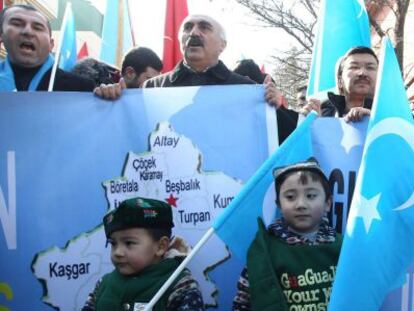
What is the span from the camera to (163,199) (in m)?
2.72

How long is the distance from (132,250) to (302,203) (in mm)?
717

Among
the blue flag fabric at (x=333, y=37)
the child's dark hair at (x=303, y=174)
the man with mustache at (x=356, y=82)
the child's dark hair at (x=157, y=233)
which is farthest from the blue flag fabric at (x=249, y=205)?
the blue flag fabric at (x=333, y=37)

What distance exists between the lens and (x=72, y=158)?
8.93ft

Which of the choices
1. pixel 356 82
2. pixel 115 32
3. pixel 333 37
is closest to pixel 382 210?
pixel 356 82

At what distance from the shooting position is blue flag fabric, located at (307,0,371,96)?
426 cm

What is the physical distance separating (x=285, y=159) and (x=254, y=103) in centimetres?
57

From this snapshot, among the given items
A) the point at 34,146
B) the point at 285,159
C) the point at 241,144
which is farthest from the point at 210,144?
the point at 34,146

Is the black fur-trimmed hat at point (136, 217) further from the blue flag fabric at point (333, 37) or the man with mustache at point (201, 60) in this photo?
the blue flag fabric at point (333, 37)

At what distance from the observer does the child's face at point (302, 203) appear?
7.09 ft

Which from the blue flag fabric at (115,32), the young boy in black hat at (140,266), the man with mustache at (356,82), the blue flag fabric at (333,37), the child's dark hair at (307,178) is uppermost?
the blue flag fabric at (115,32)

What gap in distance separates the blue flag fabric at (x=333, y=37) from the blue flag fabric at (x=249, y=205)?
1.87 m

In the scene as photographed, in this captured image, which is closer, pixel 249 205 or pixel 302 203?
pixel 302 203

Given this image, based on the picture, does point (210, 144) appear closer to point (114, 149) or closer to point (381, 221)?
point (114, 149)

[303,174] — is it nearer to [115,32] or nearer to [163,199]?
[163,199]
